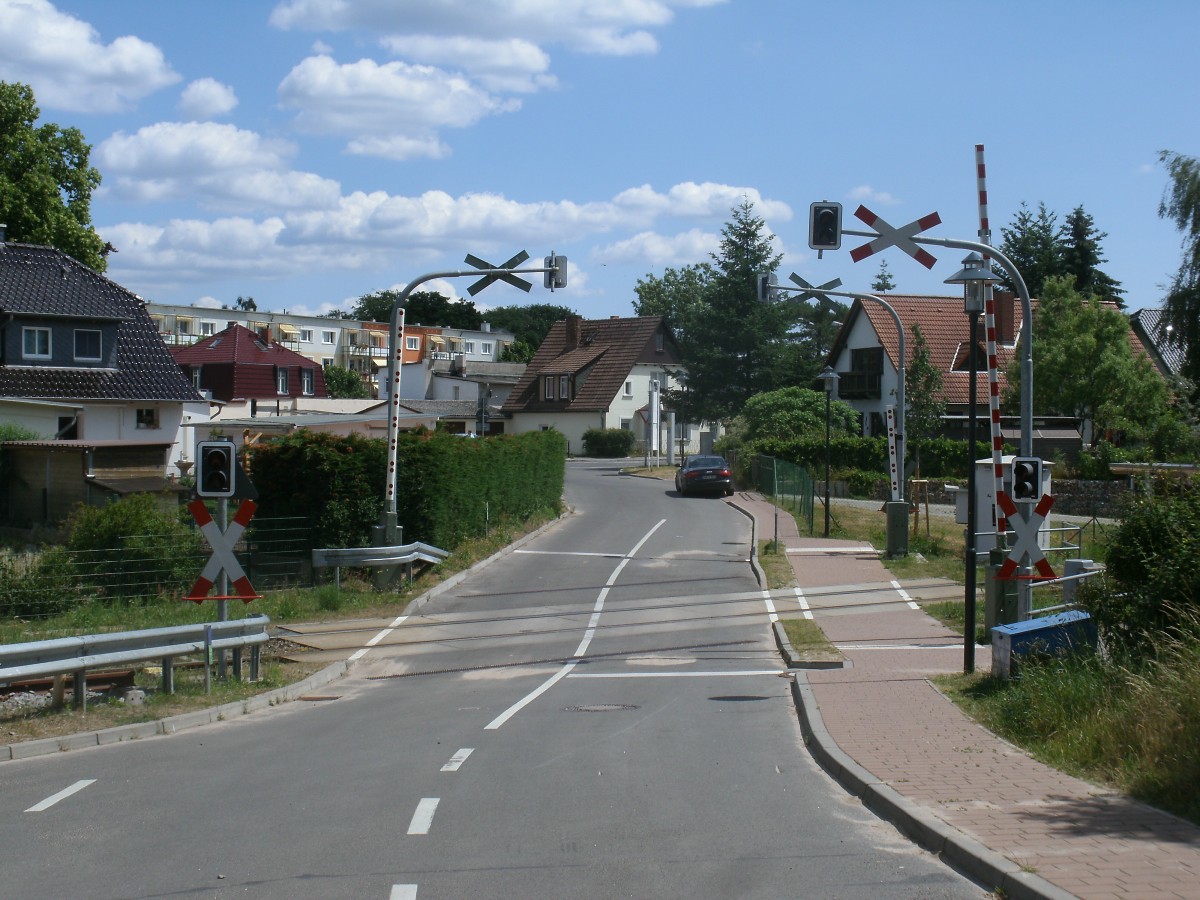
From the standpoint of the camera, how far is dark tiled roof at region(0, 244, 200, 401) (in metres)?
41.4

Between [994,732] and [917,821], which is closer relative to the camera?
[917,821]

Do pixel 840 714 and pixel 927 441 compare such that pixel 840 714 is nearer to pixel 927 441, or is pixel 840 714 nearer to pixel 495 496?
pixel 495 496

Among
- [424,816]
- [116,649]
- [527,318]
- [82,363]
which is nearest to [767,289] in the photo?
[116,649]

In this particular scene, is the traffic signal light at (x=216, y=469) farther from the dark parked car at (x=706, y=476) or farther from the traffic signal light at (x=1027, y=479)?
the dark parked car at (x=706, y=476)

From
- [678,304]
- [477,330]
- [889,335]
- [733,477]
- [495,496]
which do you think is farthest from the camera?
[477,330]

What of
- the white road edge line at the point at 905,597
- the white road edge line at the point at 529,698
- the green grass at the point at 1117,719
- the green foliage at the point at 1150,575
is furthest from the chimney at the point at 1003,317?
the white road edge line at the point at 905,597

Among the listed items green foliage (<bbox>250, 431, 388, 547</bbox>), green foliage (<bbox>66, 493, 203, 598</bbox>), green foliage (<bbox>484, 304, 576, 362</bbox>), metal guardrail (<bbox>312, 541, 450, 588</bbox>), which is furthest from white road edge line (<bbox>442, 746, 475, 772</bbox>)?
green foliage (<bbox>484, 304, 576, 362</bbox>)

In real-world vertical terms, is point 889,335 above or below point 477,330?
below

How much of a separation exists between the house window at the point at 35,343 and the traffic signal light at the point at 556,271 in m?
27.7

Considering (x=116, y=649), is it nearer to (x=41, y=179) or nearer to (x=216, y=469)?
(x=216, y=469)

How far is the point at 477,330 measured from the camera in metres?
137

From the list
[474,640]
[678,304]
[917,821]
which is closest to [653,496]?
[474,640]

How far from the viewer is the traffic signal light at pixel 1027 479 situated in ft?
43.8

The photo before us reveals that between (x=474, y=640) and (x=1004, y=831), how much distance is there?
12.9 m
